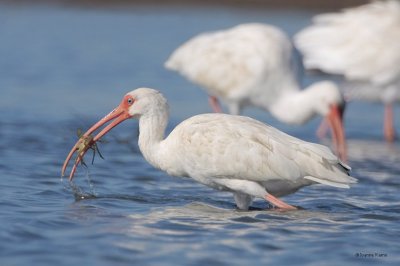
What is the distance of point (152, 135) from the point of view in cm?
911

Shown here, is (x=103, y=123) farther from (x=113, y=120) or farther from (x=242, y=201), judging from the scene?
(x=242, y=201)

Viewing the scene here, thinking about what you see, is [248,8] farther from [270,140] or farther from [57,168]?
[270,140]

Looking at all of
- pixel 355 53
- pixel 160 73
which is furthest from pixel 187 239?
pixel 160 73

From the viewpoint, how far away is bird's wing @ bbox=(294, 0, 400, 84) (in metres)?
16.0

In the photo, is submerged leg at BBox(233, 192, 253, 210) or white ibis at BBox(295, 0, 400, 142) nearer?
submerged leg at BBox(233, 192, 253, 210)

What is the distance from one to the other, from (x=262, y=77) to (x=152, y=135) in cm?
438

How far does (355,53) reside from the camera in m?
16.0

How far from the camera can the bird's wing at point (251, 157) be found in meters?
8.84

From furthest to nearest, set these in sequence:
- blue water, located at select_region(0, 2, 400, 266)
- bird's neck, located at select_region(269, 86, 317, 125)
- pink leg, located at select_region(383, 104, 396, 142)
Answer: pink leg, located at select_region(383, 104, 396, 142)
bird's neck, located at select_region(269, 86, 317, 125)
blue water, located at select_region(0, 2, 400, 266)

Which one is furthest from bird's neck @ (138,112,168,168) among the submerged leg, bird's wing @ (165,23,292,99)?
bird's wing @ (165,23,292,99)

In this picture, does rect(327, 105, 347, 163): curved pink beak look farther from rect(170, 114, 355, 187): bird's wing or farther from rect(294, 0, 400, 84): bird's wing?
rect(170, 114, 355, 187): bird's wing

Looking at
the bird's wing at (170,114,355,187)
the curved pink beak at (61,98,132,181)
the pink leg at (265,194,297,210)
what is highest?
the curved pink beak at (61,98,132,181)

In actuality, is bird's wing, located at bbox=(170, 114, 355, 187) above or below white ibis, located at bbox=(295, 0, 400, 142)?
below

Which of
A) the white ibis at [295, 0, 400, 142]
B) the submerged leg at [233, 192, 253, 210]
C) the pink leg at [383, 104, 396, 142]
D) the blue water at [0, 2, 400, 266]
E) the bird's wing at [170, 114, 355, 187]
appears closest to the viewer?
the blue water at [0, 2, 400, 266]
